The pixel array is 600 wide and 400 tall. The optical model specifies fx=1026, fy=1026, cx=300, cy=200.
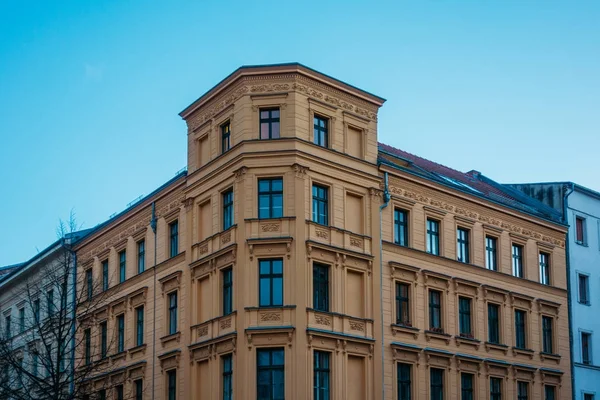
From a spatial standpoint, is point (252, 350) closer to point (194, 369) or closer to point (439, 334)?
point (194, 369)

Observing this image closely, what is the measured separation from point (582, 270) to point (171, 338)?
77.1ft

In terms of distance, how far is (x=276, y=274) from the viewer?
41.4 m

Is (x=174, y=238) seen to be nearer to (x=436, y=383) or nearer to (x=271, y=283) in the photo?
(x=271, y=283)

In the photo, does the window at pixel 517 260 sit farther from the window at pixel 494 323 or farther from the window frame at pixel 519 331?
the window at pixel 494 323

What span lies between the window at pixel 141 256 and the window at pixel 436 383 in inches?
607

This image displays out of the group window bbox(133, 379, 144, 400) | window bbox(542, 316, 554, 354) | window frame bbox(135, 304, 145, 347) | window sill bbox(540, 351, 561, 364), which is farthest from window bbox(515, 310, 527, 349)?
window frame bbox(135, 304, 145, 347)

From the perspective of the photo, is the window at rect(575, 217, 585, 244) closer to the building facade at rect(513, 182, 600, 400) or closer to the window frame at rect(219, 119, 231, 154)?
the building facade at rect(513, 182, 600, 400)

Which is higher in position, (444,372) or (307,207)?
(307,207)

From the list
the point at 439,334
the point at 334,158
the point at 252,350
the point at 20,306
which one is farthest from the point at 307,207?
the point at 20,306

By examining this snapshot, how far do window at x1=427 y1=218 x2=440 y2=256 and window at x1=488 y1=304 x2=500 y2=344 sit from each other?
14.5ft

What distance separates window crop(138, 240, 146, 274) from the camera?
51531mm

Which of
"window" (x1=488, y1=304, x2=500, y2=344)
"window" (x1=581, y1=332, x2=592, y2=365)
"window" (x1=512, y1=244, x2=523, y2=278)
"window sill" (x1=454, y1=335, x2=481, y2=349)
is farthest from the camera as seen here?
"window" (x1=581, y1=332, x2=592, y2=365)

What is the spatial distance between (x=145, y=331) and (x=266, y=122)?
43.6 feet

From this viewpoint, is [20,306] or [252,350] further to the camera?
[20,306]
